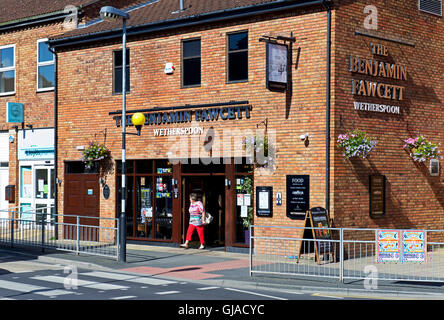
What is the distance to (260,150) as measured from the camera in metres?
17.6

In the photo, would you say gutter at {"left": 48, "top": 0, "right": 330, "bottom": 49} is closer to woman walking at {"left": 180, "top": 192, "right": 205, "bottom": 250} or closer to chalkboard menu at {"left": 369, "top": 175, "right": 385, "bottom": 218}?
chalkboard menu at {"left": 369, "top": 175, "right": 385, "bottom": 218}

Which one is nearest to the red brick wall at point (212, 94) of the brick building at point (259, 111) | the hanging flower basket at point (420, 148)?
the brick building at point (259, 111)

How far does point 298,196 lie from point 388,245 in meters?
4.89

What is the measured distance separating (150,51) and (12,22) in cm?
844

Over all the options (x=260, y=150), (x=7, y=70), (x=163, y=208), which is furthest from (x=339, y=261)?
(x=7, y=70)

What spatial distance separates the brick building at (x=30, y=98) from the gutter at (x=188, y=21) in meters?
2.33

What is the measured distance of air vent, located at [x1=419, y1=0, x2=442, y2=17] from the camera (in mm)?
19375

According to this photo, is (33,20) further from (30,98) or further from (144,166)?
(144,166)

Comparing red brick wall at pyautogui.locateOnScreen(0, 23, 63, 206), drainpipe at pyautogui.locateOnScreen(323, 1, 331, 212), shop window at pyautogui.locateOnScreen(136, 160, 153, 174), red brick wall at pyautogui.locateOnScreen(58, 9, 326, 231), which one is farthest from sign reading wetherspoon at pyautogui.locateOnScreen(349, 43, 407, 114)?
red brick wall at pyautogui.locateOnScreen(0, 23, 63, 206)

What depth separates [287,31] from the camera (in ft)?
56.9

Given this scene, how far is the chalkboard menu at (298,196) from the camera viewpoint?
55.6ft

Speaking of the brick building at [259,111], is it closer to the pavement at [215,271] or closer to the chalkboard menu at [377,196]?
the chalkboard menu at [377,196]
